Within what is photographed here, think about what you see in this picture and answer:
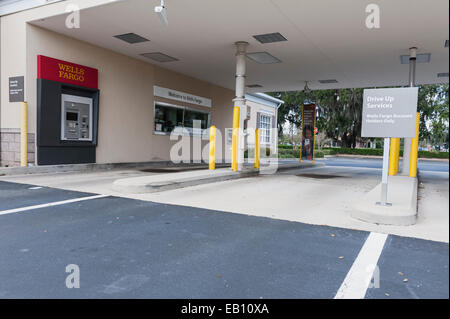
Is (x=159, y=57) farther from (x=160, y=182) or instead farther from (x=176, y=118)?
(x=160, y=182)

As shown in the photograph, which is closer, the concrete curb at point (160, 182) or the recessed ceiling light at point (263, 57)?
the concrete curb at point (160, 182)

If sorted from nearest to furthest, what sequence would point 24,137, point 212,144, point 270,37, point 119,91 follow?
point 24,137
point 270,37
point 212,144
point 119,91

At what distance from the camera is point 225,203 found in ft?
A: 19.5

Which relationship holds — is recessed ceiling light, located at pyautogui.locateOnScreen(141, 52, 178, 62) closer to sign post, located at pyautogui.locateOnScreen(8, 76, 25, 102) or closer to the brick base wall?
Answer: sign post, located at pyautogui.locateOnScreen(8, 76, 25, 102)

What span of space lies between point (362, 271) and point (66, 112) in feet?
32.1

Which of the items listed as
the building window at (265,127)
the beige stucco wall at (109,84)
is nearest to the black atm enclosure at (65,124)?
the beige stucco wall at (109,84)

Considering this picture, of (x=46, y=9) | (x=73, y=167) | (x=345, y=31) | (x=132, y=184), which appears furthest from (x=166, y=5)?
(x=73, y=167)

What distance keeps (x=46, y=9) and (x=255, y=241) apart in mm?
8569

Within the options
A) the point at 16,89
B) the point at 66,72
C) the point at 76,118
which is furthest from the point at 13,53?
the point at 76,118

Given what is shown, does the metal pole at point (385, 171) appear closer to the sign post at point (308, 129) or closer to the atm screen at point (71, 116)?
the atm screen at point (71, 116)

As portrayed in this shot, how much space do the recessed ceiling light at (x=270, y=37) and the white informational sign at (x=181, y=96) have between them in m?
5.25

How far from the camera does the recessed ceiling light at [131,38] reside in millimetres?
10105

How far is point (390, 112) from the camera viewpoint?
Answer: 14.8ft

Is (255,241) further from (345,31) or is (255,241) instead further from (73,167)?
(73,167)
